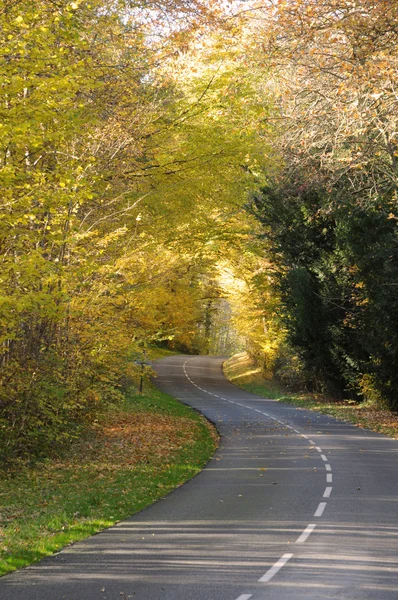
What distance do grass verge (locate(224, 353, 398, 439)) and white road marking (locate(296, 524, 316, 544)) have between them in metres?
13.8

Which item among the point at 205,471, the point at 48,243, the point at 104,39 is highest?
the point at 104,39

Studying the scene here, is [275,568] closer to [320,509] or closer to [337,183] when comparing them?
[320,509]

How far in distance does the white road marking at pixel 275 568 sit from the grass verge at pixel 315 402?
51.5 ft

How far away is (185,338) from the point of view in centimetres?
6850

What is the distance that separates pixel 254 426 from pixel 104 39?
14381 millimetres

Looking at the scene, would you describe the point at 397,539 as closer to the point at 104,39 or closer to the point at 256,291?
the point at 104,39

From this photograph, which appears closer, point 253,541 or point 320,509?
point 253,541

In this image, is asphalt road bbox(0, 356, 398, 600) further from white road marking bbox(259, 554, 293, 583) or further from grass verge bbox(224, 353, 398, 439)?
grass verge bbox(224, 353, 398, 439)

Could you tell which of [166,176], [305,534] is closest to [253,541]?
[305,534]

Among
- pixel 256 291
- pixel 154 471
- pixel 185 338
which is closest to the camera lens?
pixel 154 471

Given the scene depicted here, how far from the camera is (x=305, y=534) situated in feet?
34.2

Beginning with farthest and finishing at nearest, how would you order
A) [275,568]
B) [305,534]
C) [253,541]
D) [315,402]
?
[315,402] → [305,534] → [253,541] → [275,568]

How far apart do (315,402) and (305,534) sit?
2690 cm

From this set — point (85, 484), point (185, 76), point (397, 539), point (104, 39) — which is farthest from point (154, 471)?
point (185, 76)
